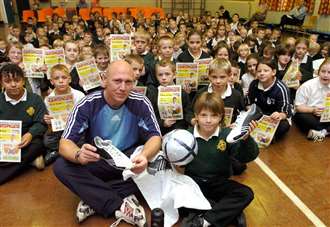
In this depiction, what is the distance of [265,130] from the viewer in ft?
12.5

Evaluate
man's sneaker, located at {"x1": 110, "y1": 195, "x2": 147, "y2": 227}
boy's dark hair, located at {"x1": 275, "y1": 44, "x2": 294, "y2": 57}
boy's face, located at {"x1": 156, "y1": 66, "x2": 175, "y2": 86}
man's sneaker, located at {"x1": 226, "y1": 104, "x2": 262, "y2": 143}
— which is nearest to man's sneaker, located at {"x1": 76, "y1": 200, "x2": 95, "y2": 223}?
man's sneaker, located at {"x1": 110, "y1": 195, "x2": 147, "y2": 227}

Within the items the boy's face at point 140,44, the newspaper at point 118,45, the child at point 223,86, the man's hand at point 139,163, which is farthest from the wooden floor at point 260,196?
the boy's face at point 140,44

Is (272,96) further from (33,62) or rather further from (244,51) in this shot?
(33,62)

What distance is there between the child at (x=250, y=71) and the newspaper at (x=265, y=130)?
956mm

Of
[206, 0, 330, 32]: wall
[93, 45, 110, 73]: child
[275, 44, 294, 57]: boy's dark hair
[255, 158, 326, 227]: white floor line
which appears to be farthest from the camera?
[206, 0, 330, 32]: wall

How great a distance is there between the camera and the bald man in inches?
99.5

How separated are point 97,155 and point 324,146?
9.87 ft

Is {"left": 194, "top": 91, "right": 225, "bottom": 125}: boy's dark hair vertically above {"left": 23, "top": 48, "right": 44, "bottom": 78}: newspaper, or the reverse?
{"left": 194, "top": 91, "right": 225, "bottom": 125}: boy's dark hair

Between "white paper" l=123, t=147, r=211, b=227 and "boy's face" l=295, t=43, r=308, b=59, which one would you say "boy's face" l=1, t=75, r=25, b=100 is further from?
"boy's face" l=295, t=43, r=308, b=59

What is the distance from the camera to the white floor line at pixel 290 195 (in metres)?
2.65

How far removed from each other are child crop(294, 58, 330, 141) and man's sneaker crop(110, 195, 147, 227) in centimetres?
269

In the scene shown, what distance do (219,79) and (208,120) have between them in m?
1.14

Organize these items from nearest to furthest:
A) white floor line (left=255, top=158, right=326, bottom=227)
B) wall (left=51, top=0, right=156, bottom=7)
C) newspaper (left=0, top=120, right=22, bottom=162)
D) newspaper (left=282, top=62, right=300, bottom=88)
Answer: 1. white floor line (left=255, top=158, right=326, bottom=227)
2. newspaper (left=0, top=120, right=22, bottom=162)
3. newspaper (left=282, top=62, right=300, bottom=88)
4. wall (left=51, top=0, right=156, bottom=7)

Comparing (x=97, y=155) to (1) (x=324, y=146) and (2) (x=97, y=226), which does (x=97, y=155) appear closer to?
(2) (x=97, y=226)
